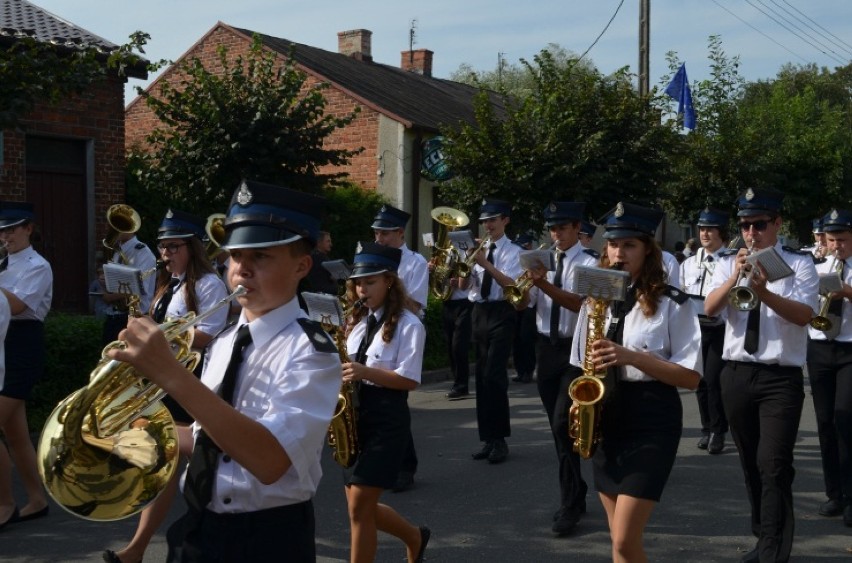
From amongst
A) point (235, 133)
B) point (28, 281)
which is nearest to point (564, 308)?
point (28, 281)

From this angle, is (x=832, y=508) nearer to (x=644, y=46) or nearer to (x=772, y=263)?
(x=772, y=263)

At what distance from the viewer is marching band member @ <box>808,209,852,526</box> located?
653 cm

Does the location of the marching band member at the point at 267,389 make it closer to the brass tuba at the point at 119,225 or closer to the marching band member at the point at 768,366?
the marching band member at the point at 768,366

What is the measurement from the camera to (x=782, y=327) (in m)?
5.62

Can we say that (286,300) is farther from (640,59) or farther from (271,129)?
(640,59)

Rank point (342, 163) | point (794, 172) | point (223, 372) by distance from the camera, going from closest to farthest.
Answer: point (223, 372) → point (342, 163) → point (794, 172)

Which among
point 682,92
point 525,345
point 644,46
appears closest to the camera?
point 525,345

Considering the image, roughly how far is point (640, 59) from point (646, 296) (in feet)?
55.6

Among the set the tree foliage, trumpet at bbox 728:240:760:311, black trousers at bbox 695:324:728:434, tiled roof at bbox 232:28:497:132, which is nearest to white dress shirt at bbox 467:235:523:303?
black trousers at bbox 695:324:728:434

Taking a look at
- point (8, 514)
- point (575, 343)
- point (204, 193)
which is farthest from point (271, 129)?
point (575, 343)

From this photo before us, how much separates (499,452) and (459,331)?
3.42m

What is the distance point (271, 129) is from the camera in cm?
1395

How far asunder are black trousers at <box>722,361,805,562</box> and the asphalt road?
1.60 feet

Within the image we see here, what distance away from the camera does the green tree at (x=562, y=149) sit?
17.7 meters
